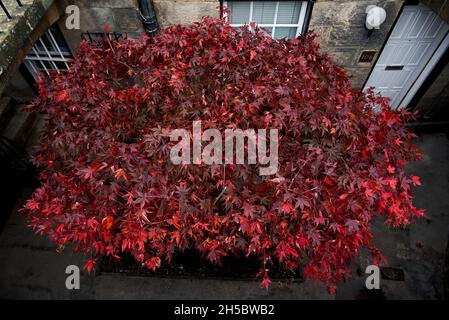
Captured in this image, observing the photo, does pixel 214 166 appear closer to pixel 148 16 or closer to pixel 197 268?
pixel 197 268

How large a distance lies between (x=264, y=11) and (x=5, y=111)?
21.6ft

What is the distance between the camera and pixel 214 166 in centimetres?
371

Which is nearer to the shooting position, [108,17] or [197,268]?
[108,17]

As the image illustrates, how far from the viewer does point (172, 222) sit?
3.71m

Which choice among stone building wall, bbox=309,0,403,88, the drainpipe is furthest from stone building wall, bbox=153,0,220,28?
stone building wall, bbox=309,0,403,88

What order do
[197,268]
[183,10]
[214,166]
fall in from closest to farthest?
1. [214,166]
2. [183,10]
3. [197,268]

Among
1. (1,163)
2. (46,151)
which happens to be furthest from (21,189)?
(46,151)

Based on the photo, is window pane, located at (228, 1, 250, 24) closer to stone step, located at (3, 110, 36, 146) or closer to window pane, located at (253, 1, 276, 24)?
window pane, located at (253, 1, 276, 24)

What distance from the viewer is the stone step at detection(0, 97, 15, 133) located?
7.27 meters

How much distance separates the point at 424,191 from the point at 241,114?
5515mm

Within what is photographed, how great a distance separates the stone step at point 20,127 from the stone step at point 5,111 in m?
0.08

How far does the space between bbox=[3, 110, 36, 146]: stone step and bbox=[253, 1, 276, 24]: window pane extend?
19.9 feet

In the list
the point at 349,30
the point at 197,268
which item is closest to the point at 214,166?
the point at 197,268
